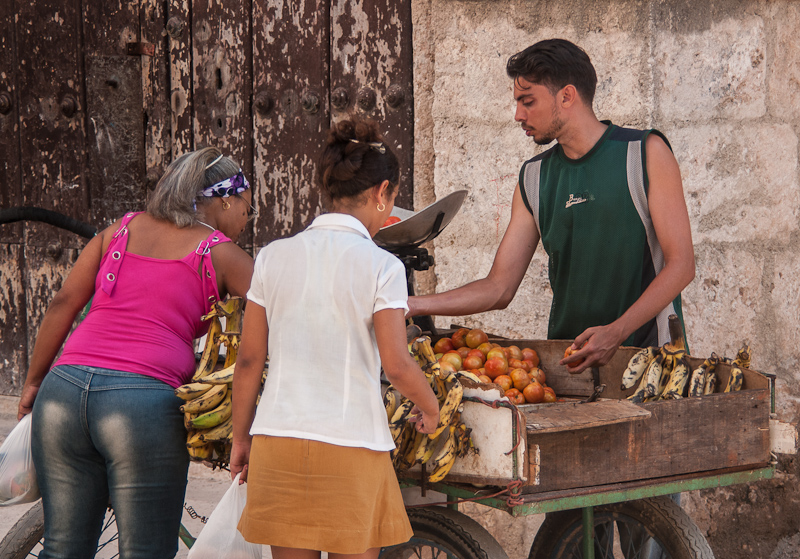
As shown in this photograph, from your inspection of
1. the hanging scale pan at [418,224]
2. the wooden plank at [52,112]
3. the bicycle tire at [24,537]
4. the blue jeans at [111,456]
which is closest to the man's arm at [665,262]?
the hanging scale pan at [418,224]

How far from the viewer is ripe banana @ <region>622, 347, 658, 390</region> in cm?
249

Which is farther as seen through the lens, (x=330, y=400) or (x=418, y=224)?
(x=418, y=224)

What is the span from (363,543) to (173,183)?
1.22m

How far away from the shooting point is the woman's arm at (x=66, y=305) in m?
2.42

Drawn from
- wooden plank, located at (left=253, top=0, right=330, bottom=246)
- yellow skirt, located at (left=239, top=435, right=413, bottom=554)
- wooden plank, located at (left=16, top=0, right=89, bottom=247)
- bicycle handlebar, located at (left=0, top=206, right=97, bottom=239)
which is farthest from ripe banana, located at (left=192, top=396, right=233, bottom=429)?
wooden plank, located at (left=16, top=0, right=89, bottom=247)

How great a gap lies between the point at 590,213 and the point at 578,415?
3.09 ft

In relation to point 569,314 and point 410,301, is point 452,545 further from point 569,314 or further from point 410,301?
point 569,314

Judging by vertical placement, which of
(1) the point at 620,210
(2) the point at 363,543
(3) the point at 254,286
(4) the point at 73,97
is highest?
(4) the point at 73,97

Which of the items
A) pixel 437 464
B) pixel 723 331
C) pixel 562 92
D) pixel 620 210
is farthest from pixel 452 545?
pixel 723 331

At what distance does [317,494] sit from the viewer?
1.82 m

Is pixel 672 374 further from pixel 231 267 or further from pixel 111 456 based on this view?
pixel 111 456

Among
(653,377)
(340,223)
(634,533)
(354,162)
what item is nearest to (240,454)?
(340,223)

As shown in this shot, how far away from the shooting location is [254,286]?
76.7 inches

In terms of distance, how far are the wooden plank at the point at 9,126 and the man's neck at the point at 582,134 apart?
3359mm
